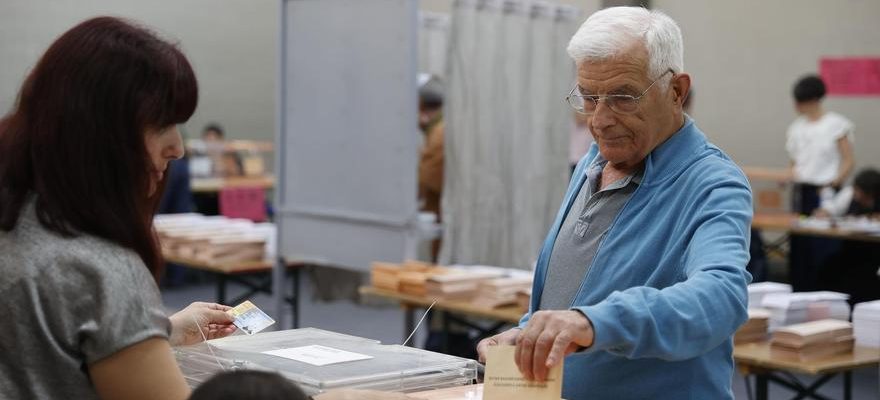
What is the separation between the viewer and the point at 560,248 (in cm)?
217

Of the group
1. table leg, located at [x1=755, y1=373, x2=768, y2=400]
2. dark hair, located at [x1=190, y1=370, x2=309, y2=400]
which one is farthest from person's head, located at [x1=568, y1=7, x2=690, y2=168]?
table leg, located at [x1=755, y1=373, x2=768, y2=400]

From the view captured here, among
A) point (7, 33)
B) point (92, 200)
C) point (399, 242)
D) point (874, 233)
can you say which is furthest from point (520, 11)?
point (7, 33)

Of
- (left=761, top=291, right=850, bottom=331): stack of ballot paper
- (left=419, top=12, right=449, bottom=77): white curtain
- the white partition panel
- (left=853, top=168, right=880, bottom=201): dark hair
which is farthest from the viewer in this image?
(left=853, top=168, right=880, bottom=201): dark hair

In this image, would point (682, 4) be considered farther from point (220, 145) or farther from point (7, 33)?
point (7, 33)

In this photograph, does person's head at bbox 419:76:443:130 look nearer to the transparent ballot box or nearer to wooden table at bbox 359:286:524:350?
wooden table at bbox 359:286:524:350

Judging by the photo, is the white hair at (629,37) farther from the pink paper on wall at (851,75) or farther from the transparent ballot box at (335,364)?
the pink paper on wall at (851,75)

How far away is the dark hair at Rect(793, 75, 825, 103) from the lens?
8430 mm

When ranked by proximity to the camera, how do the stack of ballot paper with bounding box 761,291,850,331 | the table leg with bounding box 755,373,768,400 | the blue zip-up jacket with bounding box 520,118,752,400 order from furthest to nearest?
1. the stack of ballot paper with bounding box 761,291,850,331
2. the table leg with bounding box 755,373,768,400
3. the blue zip-up jacket with bounding box 520,118,752,400

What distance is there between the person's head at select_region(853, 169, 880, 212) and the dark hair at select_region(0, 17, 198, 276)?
699cm

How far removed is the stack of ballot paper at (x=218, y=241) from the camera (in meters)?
6.21

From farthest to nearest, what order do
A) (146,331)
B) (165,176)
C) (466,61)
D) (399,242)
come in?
(466,61) → (399,242) → (165,176) → (146,331)

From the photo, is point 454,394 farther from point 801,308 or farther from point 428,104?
point 428,104

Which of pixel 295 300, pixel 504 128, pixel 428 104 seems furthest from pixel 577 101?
pixel 428 104

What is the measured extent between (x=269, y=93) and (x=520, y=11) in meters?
7.09
